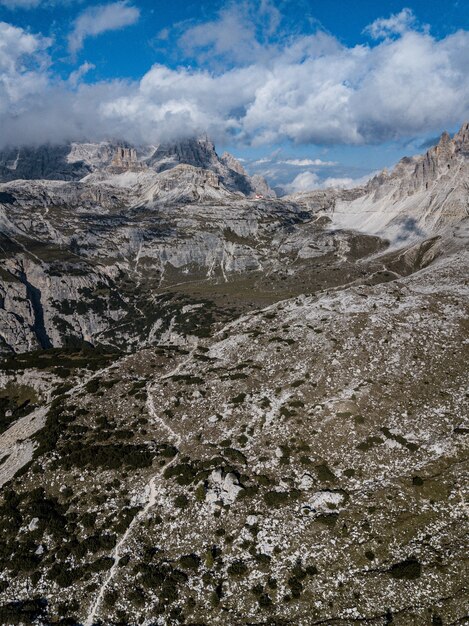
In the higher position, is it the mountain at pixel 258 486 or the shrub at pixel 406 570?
the mountain at pixel 258 486

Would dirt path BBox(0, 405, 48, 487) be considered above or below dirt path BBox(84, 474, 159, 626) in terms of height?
above

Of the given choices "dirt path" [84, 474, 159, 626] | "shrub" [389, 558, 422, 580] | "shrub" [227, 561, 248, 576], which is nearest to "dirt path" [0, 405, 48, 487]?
"dirt path" [84, 474, 159, 626]

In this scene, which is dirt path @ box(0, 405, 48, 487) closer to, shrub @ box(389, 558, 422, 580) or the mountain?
the mountain

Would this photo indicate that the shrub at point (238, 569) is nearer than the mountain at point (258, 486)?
No

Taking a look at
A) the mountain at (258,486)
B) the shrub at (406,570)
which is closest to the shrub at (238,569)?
the mountain at (258,486)

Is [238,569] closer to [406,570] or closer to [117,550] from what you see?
[117,550]

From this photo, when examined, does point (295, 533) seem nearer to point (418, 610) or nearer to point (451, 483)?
point (418, 610)

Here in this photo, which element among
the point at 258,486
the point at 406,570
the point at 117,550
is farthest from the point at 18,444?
the point at 406,570

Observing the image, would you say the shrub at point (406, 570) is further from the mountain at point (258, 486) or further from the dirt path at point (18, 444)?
the dirt path at point (18, 444)

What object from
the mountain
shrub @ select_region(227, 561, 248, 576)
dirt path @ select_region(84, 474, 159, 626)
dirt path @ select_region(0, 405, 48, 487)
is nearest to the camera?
the mountain

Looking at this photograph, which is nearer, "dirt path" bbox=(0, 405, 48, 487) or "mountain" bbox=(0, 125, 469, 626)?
"mountain" bbox=(0, 125, 469, 626)

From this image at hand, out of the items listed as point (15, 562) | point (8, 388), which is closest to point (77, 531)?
point (15, 562)

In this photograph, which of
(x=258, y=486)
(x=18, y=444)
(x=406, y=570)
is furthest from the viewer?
(x=18, y=444)
